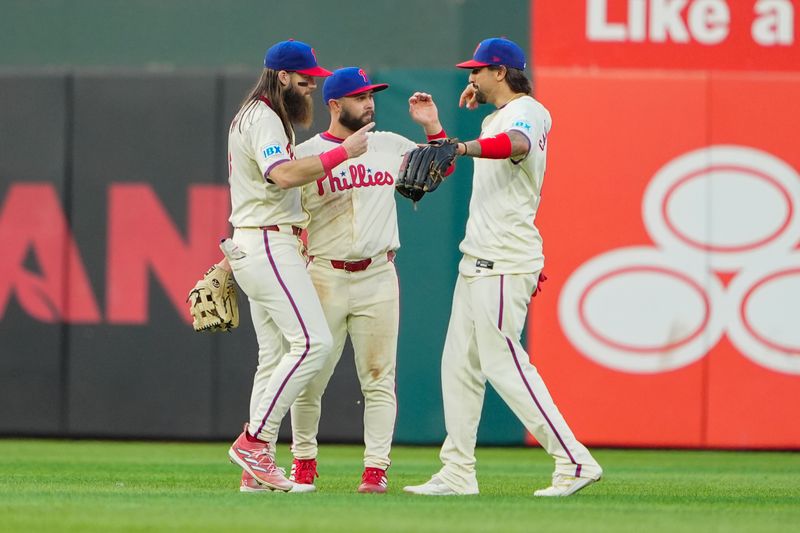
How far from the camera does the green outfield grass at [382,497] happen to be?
458 cm

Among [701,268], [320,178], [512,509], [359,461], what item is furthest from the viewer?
[701,268]

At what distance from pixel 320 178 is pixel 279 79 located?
1.51ft

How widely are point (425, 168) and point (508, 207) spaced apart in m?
0.45

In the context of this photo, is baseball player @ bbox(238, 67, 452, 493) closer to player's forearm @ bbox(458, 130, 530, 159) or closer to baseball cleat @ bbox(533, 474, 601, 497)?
player's forearm @ bbox(458, 130, 530, 159)

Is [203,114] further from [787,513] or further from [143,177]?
[787,513]

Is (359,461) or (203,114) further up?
(203,114)

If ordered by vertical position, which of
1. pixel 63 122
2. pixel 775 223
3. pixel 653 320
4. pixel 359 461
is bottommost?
pixel 359 461

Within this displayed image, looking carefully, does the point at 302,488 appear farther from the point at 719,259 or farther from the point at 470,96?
the point at 719,259

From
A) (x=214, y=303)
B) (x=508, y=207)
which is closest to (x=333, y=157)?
(x=508, y=207)

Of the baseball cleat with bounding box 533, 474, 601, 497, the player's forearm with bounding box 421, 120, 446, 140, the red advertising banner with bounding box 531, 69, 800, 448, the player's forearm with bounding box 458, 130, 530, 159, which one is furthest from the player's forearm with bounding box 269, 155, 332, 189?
the red advertising banner with bounding box 531, 69, 800, 448

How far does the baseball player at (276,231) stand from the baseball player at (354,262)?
0.63ft

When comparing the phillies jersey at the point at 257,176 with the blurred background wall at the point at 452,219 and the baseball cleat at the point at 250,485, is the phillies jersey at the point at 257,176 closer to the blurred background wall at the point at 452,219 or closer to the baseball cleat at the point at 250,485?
the baseball cleat at the point at 250,485

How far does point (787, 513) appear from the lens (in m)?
5.24

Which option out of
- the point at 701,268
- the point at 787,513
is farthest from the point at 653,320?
the point at 787,513
